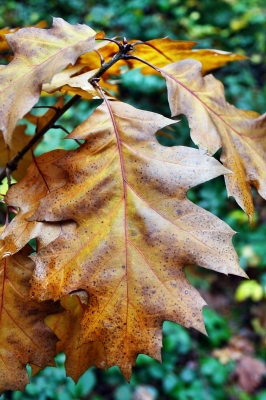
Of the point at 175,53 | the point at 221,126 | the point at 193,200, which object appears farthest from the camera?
the point at 193,200

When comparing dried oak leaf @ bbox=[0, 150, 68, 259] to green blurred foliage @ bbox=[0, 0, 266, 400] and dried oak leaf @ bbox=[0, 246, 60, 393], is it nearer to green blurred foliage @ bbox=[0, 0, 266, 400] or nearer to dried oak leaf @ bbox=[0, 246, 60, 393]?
dried oak leaf @ bbox=[0, 246, 60, 393]

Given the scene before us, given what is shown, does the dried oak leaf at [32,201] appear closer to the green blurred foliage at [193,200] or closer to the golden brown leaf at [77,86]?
the golden brown leaf at [77,86]

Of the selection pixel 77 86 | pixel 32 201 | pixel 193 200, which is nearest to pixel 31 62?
pixel 77 86

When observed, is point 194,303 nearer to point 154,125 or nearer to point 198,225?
point 198,225

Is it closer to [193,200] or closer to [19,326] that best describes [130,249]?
[19,326]

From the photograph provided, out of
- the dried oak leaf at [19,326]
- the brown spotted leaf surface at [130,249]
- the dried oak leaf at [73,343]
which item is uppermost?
the brown spotted leaf surface at [130,249]

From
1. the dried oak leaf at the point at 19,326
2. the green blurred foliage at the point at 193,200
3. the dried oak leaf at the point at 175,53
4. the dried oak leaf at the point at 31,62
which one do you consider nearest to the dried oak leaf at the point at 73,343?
the dried oak leaf at the point at 19,326

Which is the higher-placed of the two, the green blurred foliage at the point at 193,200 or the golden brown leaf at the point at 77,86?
the golden brown leaf at the point at 77,86
